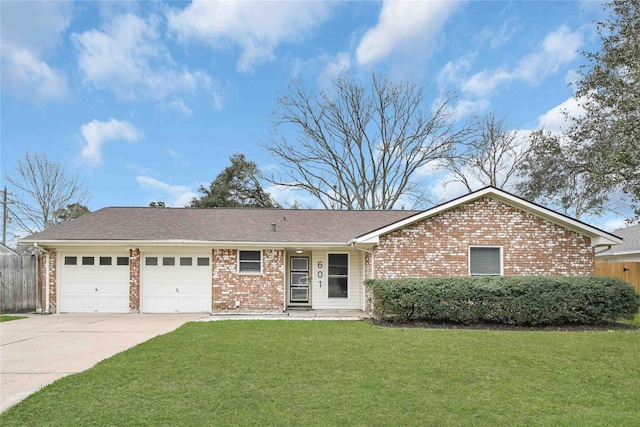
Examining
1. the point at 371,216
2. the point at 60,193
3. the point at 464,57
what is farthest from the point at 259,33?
the point at 60,193

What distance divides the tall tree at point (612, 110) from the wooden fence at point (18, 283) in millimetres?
18748

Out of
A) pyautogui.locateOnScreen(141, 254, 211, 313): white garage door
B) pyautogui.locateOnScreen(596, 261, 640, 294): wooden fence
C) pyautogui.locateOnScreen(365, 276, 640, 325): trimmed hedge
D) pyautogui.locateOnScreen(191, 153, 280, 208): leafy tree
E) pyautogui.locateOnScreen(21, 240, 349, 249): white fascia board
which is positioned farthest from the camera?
pyautogui.locateOnScreen(191, 153, 280, 208): leafy tree

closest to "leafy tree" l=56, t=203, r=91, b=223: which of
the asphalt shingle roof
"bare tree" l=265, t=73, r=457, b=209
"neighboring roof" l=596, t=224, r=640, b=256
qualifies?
"bare tree" l=265, t=73, r=457, b=209

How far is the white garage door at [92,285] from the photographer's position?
13.9 meters

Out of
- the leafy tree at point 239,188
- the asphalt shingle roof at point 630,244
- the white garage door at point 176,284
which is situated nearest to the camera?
the white garage door at point 176,284

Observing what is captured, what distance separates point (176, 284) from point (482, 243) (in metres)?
9.84

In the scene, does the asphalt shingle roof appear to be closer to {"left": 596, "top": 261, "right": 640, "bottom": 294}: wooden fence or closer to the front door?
{"left": 596, "top": 261, "right": 640, "bottom": 294}: wooden fence

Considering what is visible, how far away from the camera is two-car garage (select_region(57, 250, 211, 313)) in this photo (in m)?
13.8

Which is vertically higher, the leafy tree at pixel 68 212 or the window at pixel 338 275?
the leafy tree at pixel 68 212

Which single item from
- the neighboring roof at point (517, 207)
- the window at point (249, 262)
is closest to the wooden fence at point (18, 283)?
the window at point (249, 262)

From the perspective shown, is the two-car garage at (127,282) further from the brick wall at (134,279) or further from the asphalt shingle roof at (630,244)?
the asphalt shingle roof at (630,244)

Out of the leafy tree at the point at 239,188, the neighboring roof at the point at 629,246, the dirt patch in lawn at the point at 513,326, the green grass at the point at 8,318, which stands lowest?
the green grass at the point at 8,318

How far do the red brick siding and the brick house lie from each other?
0.03 meters

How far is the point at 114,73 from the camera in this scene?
15680mm
